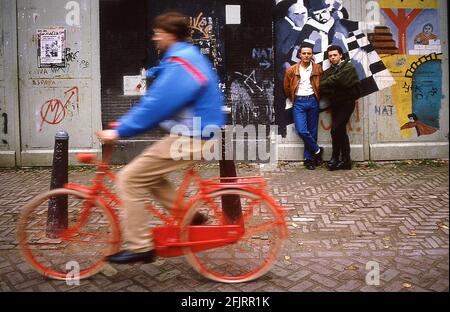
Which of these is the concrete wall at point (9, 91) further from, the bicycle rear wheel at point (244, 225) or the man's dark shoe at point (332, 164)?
the bicycle rear wheel at point (244, 225)

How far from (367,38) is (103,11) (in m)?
5.08

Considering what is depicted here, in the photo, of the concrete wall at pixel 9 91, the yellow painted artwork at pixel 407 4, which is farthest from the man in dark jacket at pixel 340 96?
the concrete wall at pixel 9 91

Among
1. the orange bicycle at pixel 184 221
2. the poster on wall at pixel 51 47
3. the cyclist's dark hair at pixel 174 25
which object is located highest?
the poster on wall at pixel 51 47

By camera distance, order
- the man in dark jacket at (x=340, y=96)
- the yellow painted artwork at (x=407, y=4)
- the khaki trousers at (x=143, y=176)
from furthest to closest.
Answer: the yellow painted artwork at (x=407, y=4) → the man in dark jacket at (x=340, y=96) → the khaki trousers at (x=143, y=176)

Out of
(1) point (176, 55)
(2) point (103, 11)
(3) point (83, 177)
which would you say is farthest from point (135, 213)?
(2) point (103, 11)

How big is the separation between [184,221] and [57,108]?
6.09 meters

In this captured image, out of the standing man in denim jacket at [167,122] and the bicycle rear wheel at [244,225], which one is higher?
the standing man in denim jacket at [167,122]

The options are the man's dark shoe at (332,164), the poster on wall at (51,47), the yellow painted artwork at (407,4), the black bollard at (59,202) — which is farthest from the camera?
the poster on wall at (51,47)

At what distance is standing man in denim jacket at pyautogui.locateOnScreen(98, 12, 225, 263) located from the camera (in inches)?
121

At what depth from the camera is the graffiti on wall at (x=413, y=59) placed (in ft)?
26.8

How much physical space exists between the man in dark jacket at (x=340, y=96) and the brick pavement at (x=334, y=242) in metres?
0.51

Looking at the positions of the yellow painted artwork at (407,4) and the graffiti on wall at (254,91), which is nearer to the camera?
the yellow painted artwork at (407,4)

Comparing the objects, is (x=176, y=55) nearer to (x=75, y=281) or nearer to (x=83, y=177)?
(x=75, y=281)

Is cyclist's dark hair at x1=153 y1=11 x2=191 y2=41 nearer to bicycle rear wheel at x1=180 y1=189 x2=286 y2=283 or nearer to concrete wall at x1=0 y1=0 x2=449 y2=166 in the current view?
bicycle rear wheel at x1=180 y1=189 x2=286 y2=283
